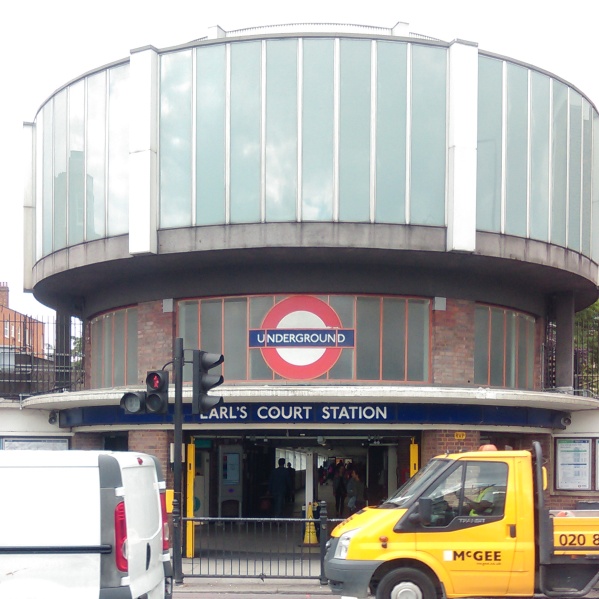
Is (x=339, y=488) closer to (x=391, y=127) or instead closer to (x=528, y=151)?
(x=391, y=127)

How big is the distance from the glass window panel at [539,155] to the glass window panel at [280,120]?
521 centimetres

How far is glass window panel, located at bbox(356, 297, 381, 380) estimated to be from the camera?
2133cm

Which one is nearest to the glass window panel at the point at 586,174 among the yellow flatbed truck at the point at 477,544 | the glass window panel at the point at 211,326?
the glass window panel at the point at 211,326

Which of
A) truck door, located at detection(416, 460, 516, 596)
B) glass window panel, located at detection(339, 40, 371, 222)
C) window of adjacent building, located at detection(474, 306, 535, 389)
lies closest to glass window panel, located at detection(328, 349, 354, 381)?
window of adjacent building, located at detection(474, 306, 535, 389)

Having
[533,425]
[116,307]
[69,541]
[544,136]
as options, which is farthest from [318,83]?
[69,541]

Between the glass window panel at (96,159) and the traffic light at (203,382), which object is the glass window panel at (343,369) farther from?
the traffic light at (203,382)

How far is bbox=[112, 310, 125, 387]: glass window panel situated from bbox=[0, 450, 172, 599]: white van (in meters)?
15.1

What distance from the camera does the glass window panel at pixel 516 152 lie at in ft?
69.7

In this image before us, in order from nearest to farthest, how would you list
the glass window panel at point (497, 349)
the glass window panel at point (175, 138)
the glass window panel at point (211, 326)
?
the glass window panel at point (175, 138)
the glass window panel at point (211, 326)
the glass window panel at point (497, 349)

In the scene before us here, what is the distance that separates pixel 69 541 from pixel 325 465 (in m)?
14.5

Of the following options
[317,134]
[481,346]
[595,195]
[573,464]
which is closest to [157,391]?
[317,134]

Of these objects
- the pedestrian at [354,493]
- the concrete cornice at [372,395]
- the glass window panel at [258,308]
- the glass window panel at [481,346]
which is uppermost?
the glass window panel at [258,308]

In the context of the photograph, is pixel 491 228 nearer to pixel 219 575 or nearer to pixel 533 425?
pixel 533 425

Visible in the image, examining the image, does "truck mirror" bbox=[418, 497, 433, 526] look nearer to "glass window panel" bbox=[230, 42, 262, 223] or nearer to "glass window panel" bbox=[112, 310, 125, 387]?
"glass window panel" bbox=[230, 42, 262, 223]
